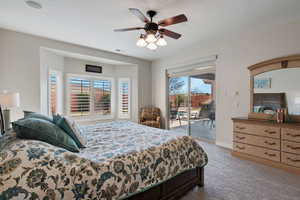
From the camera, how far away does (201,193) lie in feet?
6.42

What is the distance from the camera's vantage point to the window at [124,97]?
5.72 metres

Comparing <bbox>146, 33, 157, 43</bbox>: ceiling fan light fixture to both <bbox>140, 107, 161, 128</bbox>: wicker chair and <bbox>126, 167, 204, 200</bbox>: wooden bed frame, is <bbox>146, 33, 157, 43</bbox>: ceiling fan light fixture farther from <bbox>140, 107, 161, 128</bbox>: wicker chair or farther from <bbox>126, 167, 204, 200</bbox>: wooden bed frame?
<bbox>140, 107, 161, 128</bbox>: wicker chair

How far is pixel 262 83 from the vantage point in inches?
123

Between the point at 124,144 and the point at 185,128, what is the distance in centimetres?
355

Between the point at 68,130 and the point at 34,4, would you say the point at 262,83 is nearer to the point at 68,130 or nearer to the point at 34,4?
the point at 68,130

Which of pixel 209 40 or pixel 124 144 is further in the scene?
pixel 209 40

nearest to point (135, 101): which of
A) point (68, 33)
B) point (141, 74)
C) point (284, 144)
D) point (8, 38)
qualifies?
point (141, 74)

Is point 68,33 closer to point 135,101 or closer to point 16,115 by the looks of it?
point 16,115

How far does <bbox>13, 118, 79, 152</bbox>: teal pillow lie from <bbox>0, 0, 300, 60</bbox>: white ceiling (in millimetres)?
1942

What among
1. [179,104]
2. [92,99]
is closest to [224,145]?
[179,104]

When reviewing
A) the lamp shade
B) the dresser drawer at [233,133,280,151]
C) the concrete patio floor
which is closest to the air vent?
the lamp shade

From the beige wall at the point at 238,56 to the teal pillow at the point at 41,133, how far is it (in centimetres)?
351

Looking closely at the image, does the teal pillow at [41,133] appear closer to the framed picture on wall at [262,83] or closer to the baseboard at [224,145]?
the baseboard at [224,145]

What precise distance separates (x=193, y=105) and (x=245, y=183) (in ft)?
9.04
